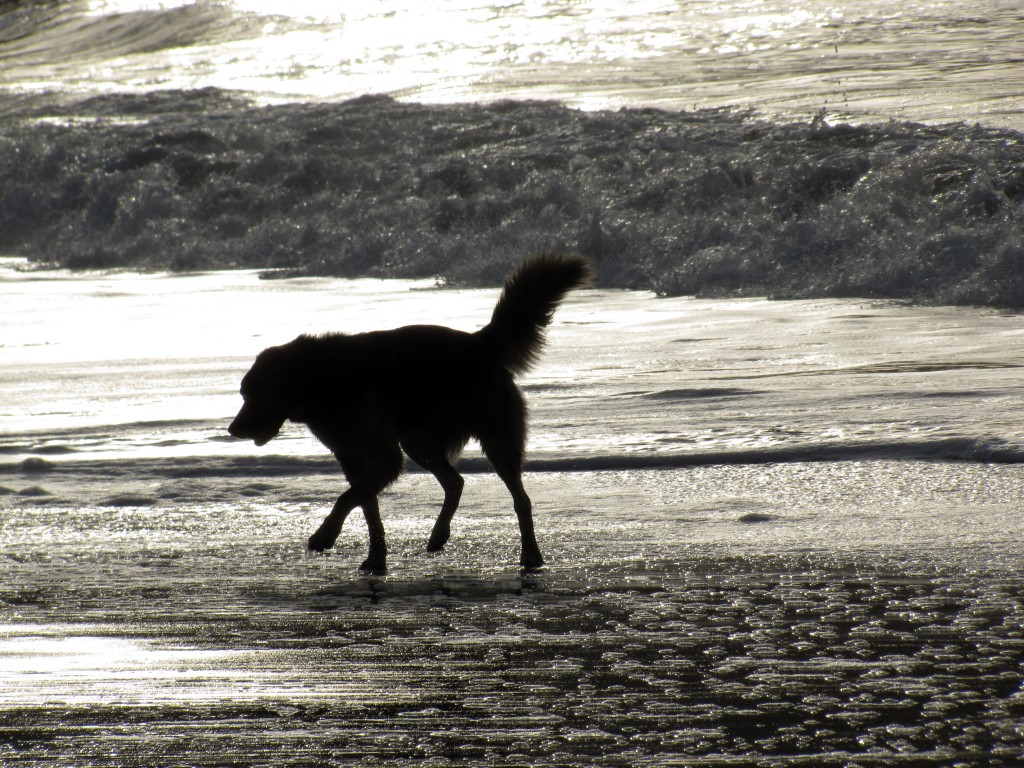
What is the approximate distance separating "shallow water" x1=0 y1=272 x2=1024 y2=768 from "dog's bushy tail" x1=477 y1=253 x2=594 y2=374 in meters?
0.70

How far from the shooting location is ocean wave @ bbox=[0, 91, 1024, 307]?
12.4 meters

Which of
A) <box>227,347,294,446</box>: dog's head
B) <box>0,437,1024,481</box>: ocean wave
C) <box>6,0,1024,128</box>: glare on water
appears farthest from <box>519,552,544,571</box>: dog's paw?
<box>6,0,1024,128</box>: glare on water

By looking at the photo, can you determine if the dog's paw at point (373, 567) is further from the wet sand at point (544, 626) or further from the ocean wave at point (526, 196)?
the ocean wave at point (526, 196)

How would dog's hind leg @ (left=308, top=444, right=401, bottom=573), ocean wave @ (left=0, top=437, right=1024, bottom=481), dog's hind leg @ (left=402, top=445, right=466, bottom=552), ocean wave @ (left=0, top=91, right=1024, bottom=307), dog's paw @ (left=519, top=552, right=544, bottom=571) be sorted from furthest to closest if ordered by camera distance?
1. ocean wave @ (left=0, top=91, right=1024, bottom=307)
2. ocean wave @ (left=0, top=437, right=1024, bottom=481)
3. dog's hind leg @ (left=402, top=445, right=466, bottom=552)
4. dog's hind leg @ (left=308, top=444, right=401, bottom=573)
5. dog's paw @ (left=519, top=552, right=544, bottom=571)

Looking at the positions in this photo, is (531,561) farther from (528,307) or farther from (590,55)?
(590,55)

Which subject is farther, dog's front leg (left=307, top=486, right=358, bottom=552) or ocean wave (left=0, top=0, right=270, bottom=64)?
ocean wave (left=0, top=0, right=270, bottom=64)

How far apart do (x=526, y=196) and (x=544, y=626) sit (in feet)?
39.6

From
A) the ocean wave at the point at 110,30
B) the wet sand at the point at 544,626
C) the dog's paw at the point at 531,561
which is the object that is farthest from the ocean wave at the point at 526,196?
the dog's paw at the point at 531,561

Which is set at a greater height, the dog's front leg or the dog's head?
the dog's head

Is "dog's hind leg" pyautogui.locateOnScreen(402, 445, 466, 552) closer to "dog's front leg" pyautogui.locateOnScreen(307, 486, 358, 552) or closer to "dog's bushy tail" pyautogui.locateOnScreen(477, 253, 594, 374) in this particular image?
"dog's front leg" pyautogui.locateOnScreen(307, 486, 358, 552)

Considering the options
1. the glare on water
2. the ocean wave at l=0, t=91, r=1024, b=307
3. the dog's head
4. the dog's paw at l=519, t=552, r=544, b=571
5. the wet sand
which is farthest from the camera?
the glare on water

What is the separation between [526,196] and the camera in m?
15.6

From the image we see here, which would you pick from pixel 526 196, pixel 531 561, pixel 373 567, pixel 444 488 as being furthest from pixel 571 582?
pixel 526 196

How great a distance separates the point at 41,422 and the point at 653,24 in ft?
64.1
